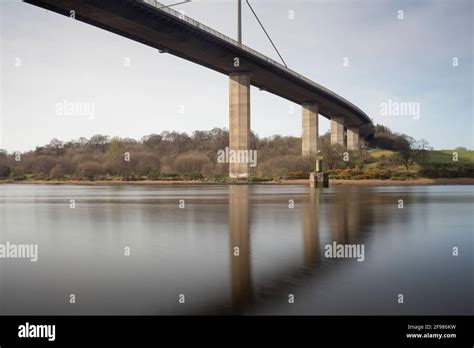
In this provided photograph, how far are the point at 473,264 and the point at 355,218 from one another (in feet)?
29.9

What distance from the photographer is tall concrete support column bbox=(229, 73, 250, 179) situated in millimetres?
70312

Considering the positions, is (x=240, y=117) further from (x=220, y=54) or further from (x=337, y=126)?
(x=337, y=126)

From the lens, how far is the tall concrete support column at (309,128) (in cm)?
9032

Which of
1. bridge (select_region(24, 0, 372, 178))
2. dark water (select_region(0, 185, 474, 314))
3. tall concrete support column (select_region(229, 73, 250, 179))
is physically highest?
bridge (select_region(24, 0, 372, 178))

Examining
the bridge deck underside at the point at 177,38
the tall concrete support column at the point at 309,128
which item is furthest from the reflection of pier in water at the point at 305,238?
the tall concrete support column at the point at 309,128

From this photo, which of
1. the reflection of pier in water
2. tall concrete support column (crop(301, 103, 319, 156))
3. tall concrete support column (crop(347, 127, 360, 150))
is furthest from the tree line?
the reflection of pier in water

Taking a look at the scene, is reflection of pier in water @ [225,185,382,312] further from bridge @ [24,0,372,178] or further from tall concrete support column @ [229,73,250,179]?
tall concrete support column @ [229,73,250,179]

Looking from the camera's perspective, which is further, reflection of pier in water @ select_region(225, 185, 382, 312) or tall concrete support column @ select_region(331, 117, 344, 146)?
tall concrete support column @ select_region(331, 117, 344, 146)

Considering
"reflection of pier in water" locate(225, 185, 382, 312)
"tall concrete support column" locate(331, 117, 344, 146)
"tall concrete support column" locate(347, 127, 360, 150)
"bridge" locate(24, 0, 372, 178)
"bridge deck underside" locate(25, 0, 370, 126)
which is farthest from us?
"tall concrete support column" locate(347, 127, 360, 150)

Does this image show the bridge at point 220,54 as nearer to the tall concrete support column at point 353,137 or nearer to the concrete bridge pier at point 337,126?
the concrete bridge pier at point 337,126

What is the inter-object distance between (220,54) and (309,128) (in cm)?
3235

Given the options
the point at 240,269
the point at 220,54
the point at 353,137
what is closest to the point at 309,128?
the point at 220,54

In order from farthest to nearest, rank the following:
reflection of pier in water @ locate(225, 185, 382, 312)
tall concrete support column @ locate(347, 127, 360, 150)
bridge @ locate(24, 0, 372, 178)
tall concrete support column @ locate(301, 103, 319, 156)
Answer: tall concrete support column @ locate(347, 127, 360, 150), tall concrete support column @ locate(301, 103, 319, 156), bridge @ locate(24, 0, 372, 178), reflection of pier in water @ locate(225, 185, 382, 312)
